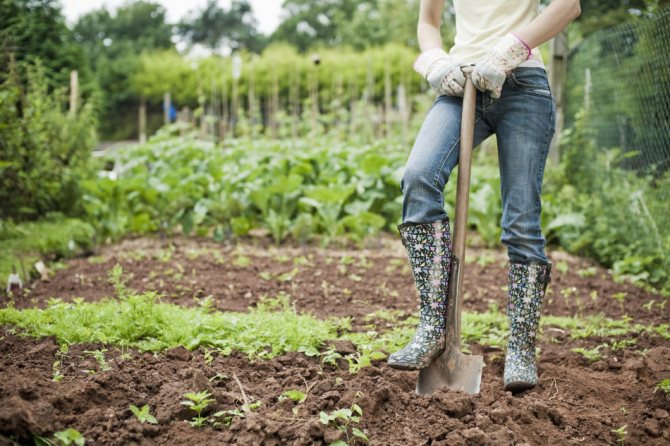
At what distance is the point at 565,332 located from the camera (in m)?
3.40

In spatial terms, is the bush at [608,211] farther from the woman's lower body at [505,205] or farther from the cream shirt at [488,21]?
the cream shirt at [488,21]

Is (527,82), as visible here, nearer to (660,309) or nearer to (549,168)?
(660,309)

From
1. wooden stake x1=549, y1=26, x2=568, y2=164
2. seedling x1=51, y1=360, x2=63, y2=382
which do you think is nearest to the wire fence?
wooden stake x1=549, y1=26, x2=568, y2=164

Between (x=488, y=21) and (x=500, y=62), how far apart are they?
277 millimetres

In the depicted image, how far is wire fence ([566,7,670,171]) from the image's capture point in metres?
4.56

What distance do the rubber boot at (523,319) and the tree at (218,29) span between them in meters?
43.7

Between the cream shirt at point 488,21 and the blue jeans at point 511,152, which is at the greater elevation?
the cream shirt at point 488,21

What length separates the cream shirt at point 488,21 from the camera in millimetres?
2480

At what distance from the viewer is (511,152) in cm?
246

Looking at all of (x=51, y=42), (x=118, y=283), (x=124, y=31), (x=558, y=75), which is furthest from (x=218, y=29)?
(x=118, y=283)

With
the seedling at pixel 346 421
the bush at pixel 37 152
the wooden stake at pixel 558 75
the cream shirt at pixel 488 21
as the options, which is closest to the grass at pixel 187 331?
the seedling at pixel 346 421

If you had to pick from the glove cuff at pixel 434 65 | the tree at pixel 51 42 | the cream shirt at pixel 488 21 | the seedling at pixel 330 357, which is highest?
the tree at pixel 51 42

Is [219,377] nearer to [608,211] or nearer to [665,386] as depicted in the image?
[665,386]

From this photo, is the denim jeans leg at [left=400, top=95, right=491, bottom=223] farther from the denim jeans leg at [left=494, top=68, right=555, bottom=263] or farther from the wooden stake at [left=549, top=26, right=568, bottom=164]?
the wooden stake at [left=549, top=26, right=568, bottom=164]
